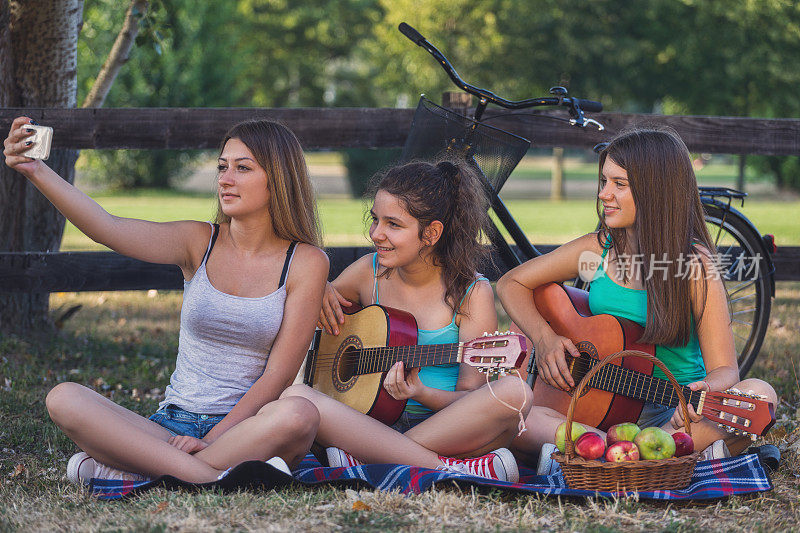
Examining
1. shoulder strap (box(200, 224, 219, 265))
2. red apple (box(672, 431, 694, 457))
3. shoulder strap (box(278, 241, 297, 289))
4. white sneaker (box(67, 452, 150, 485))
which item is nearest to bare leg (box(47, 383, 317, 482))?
white sneaker (box(67, 452, 150, 485))

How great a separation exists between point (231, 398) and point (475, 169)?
1569 mm

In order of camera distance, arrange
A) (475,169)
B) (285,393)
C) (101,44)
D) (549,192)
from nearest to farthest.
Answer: (285,393), (475,169), (101,44), (549,192)

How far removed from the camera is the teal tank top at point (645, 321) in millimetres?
3691

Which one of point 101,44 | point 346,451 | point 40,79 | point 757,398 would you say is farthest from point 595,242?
point 101,44

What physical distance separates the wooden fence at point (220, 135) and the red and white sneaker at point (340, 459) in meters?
1.76

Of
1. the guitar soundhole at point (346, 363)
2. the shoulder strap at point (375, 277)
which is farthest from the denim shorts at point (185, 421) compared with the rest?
the shoulder strap at point (375, 277)

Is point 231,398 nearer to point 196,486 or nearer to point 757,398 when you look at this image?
point 196,486

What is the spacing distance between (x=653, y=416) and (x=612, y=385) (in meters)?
0.35

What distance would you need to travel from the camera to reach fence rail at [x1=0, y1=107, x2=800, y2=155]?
4.91 m

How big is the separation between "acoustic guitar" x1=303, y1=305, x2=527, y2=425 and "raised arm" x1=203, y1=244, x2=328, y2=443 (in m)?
0.27

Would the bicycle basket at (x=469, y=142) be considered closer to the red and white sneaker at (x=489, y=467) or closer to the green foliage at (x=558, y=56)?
the red and white sneaker at (x=489, y=467)

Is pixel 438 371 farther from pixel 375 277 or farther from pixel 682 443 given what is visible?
pixel 682 443

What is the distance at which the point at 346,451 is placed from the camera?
137 inches

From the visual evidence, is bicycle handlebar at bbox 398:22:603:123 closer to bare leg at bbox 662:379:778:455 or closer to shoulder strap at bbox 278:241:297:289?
shoulder strap at bbox 278:241:297:289
